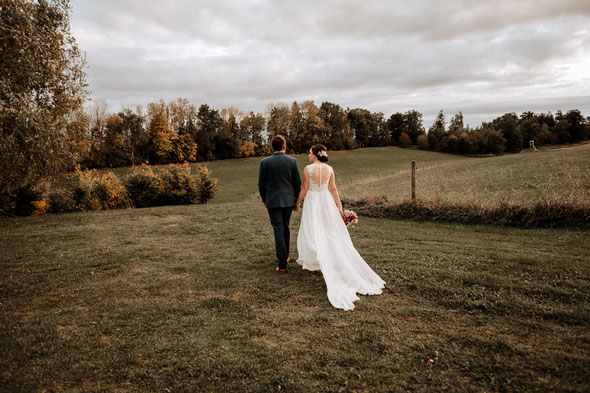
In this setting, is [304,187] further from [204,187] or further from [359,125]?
[359,125]

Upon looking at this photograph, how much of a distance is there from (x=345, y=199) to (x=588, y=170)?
1647cm

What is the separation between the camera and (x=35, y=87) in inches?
454

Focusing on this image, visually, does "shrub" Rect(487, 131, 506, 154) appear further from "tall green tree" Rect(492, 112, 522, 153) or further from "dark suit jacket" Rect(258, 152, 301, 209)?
"dark suit jacket" Rect(258, 152, 301, 209)

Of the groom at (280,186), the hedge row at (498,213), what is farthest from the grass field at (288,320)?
the hedge row at (498,213)

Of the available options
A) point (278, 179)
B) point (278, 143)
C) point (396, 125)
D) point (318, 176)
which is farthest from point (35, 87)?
point (396, 125)

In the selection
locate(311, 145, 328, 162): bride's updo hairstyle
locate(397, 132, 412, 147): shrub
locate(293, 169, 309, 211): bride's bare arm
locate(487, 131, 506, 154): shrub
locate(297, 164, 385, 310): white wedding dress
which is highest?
locate(397, 132, 412, 147): shrub

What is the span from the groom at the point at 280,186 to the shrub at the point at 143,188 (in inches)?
586

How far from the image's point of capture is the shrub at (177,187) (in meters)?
18.8

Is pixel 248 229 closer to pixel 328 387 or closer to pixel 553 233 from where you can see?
pixel 328 387

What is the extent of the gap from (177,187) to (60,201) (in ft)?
19.3

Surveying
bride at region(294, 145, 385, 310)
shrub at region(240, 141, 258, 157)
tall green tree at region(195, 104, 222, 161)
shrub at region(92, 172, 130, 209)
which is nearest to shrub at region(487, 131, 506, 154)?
shrub at region(240, 141, 258, 157)

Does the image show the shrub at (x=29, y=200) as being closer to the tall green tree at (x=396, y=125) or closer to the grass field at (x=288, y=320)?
the grass field at (x=288, y=320)

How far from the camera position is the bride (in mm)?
5371

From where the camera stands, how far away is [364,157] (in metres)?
58.8
